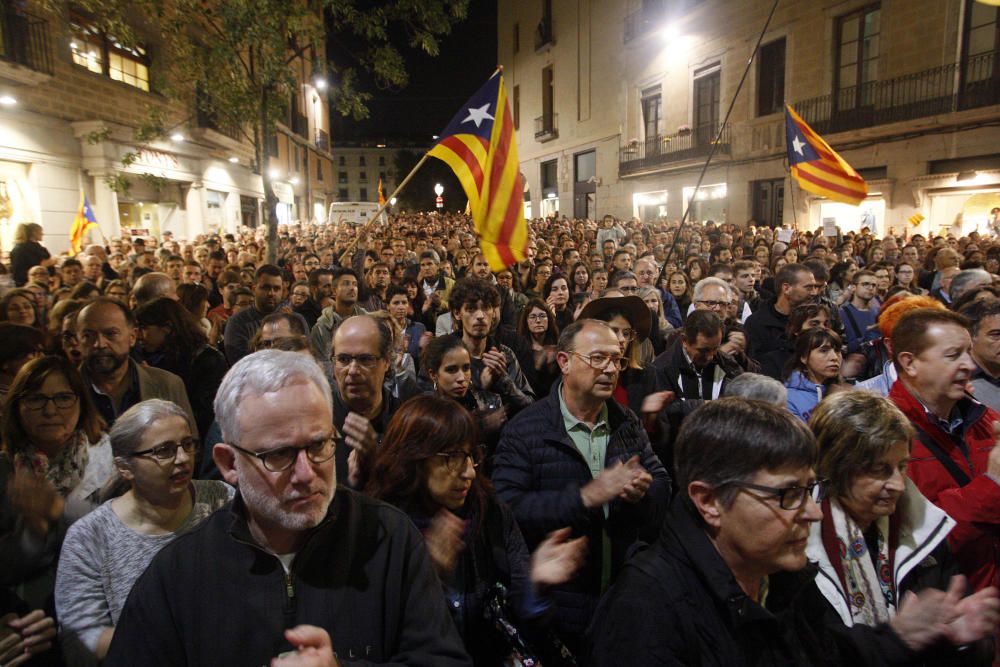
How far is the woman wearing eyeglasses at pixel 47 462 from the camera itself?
225 cm

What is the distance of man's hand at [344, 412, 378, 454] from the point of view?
9.25 feet

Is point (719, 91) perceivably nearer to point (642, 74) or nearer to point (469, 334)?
point (642, 74)

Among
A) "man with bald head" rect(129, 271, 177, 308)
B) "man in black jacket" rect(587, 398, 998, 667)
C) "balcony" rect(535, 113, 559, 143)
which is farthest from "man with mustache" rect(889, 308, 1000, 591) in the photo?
"balcony" rect(535, 113, 559, 143)

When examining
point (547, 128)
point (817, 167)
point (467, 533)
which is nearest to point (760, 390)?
point (467, 533)

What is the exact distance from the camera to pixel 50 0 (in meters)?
9.55

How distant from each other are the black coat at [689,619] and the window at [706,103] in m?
27.6

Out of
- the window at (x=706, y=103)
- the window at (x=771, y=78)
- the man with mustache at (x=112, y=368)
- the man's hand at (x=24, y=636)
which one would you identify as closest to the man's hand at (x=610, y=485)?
the man's hand at (x=24, y=636)

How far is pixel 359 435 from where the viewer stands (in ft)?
9.43

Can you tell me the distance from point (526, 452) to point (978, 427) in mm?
2017

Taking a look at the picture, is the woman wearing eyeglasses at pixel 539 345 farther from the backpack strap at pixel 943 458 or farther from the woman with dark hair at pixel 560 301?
the backpack strap at pixel 943 458

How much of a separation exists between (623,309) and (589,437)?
1.78 meters

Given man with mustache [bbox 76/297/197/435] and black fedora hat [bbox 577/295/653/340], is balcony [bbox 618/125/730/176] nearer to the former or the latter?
black fedora hat [bbox 577/295/653/340]

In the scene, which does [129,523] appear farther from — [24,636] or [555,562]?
[555,562]

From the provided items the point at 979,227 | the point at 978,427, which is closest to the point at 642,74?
the point at 979,227
